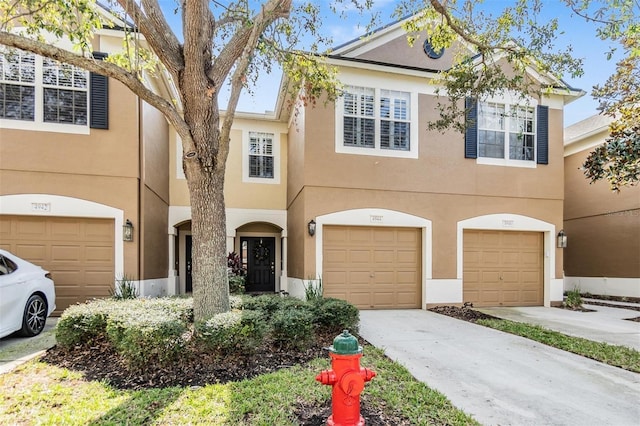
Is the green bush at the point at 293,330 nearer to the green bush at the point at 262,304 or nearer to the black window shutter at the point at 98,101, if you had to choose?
the green bush at the point at 262,304

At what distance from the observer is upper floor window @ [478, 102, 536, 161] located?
9938 millimetres

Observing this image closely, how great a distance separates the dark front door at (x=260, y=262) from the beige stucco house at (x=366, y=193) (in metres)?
2.79

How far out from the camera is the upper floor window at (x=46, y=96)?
25.8ft

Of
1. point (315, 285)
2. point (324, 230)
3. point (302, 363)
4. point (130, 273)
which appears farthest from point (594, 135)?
point (130, 273)

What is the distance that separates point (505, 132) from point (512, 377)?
302 inches

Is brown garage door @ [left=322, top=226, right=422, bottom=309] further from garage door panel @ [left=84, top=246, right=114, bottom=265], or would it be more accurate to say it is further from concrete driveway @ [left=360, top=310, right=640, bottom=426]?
garage door panel @ [left=84, top=246, right=114, bottom=265]

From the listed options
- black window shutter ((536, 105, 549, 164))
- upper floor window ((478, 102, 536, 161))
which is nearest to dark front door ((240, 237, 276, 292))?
upper floor window ((478, 102, 536, 161))

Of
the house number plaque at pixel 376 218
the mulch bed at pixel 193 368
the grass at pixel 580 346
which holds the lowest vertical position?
the grass at pixel 580 346

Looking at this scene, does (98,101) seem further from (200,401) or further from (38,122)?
(200,401)

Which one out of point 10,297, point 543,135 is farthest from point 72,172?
point 543,135

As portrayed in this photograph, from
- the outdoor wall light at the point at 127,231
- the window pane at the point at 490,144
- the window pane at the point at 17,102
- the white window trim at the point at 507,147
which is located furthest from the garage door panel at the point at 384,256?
the window pane at the point at 17,102

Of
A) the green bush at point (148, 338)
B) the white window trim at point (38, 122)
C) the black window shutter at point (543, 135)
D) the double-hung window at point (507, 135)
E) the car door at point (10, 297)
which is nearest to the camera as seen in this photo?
the green bush at point (148, 338)

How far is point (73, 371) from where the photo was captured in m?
4.41

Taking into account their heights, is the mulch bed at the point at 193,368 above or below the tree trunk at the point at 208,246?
below
